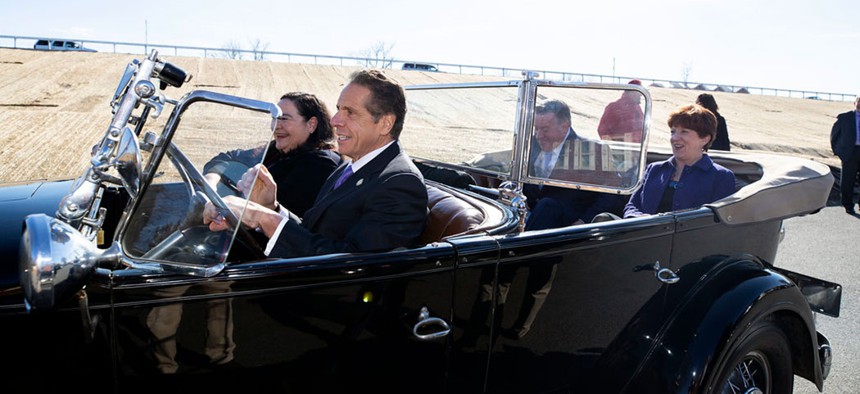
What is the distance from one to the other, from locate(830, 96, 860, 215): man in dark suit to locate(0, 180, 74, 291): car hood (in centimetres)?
954

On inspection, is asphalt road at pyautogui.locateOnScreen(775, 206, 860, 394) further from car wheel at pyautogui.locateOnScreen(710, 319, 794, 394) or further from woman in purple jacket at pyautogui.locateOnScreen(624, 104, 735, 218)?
woman in purple jacket at pyautogui.locateOnScreen(624, 104, 735, 218)

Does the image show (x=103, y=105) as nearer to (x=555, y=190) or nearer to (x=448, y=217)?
(x=555, y=190)

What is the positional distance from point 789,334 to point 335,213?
2.04 metres

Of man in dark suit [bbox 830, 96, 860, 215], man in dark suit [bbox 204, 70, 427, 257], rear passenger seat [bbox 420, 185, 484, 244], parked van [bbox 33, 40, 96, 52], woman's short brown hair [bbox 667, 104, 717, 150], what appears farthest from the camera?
→ parked van [bbox 33, 40, 96, 52]

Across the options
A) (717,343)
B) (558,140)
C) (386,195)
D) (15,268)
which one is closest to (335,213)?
(386,195)

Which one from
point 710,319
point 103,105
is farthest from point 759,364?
point 103,105

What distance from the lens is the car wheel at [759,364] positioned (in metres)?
2.42

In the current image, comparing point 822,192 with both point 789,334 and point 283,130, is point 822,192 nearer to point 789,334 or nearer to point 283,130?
point 789,334

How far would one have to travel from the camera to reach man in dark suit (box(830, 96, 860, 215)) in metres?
8.85

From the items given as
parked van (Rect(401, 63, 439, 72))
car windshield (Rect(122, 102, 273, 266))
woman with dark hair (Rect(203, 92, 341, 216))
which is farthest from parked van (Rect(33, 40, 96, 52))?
car windshield (Rect(122, 102, 273, 266))

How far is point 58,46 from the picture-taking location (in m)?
26.7

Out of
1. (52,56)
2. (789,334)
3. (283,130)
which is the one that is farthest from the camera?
(52,56)

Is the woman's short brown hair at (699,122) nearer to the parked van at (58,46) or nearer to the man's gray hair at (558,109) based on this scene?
the man's gray hair at (558,109)

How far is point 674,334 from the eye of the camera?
2.32 m
